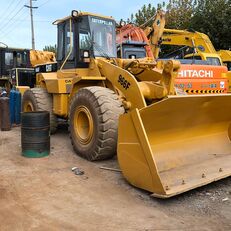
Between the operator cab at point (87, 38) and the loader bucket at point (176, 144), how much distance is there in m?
2.43

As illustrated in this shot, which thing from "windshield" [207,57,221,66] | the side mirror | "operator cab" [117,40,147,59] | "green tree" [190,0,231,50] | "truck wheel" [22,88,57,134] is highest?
"green tree" [190,0,231,50]

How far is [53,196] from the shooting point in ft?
14.4

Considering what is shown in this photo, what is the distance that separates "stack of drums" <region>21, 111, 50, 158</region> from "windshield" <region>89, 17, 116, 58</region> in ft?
5.52

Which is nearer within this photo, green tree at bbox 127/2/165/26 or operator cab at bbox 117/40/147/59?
operator cab at bbox 117/40/147/59

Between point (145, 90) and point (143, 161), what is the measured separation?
1.57 meters

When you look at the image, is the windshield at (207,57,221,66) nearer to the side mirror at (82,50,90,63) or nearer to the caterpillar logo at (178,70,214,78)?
the caterpillar logo at (178,70,214,78)

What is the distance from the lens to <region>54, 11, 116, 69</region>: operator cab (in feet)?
22.3

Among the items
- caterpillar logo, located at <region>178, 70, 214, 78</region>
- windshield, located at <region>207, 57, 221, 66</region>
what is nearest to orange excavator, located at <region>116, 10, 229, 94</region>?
caterpillar logo, located at <region>178, 70, 214, 78</region>

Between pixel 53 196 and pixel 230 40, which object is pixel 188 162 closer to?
pixel 53 196

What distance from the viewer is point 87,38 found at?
22.4 ft

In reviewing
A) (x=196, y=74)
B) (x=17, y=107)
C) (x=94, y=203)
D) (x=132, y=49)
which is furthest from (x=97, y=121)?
(x=17, y=107)

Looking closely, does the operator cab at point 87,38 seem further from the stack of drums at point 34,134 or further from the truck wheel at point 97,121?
the stack of drums at point 34,134

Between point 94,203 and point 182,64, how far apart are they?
573cm

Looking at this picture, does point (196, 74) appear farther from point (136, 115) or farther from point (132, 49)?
point (136, 115)
